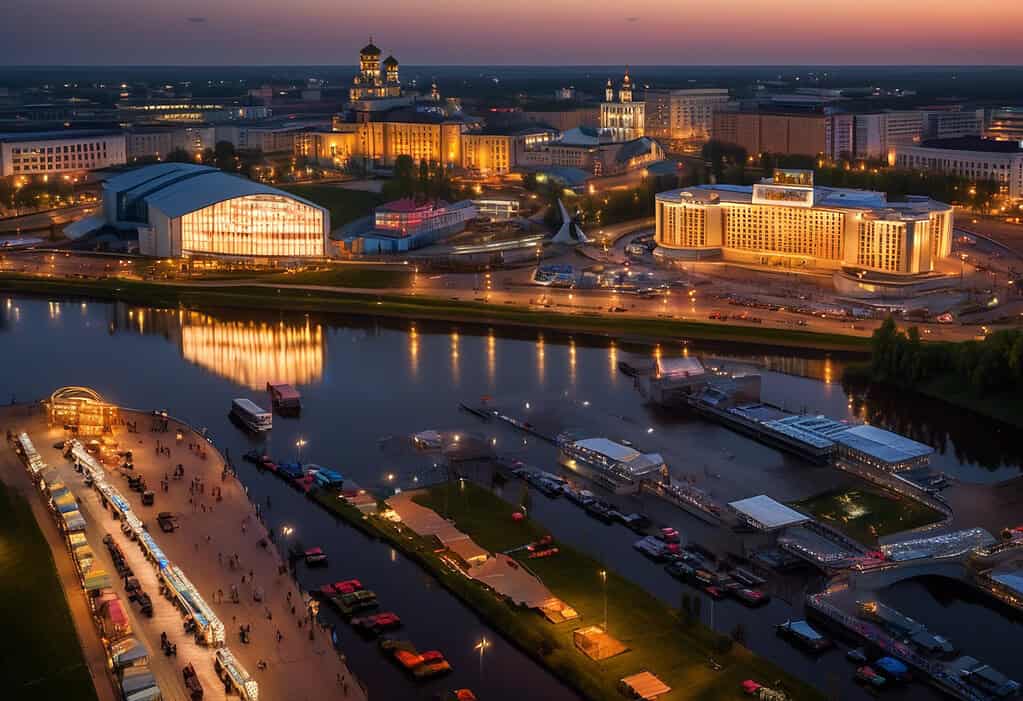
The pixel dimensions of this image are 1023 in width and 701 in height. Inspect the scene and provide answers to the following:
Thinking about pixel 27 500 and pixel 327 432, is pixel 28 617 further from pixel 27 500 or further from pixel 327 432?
pixel 327 432

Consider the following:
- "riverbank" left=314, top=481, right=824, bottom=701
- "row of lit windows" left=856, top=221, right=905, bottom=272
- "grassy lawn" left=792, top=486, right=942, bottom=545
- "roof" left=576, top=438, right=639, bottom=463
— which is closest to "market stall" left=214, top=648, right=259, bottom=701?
"riverbank" left=314, top=481, right=824, bottom=701

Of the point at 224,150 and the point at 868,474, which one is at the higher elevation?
the point at 224,150

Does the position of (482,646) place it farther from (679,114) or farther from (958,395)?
(679,114)

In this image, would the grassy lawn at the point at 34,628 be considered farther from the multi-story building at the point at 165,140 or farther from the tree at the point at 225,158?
the multi-story building at the point at 165,140

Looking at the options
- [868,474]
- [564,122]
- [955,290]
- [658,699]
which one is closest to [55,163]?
[564,122]

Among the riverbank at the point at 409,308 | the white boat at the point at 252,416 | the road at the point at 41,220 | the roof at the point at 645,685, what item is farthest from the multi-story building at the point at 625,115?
the roof at the point at 645,685
